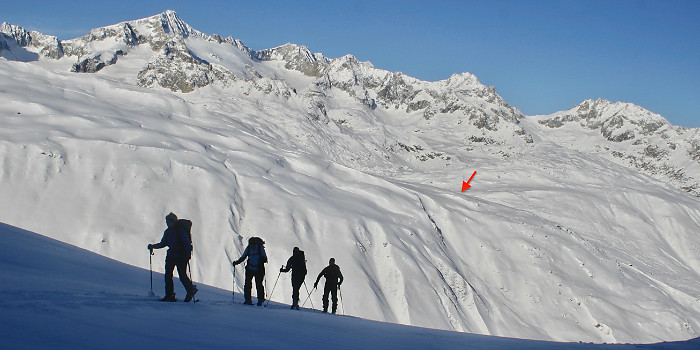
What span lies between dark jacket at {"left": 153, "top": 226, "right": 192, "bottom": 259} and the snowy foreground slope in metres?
1.12

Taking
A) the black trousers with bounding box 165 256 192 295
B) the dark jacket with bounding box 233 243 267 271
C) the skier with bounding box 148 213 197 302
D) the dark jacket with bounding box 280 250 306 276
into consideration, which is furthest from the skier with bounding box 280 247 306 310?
the skier with bounding box 148 213 197 302

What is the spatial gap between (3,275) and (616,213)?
86.8 m

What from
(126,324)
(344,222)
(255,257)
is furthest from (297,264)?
(344,222)

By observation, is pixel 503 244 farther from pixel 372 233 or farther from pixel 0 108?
pixel 0 108

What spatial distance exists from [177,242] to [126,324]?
4.02 m

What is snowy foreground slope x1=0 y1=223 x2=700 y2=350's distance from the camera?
236 inches

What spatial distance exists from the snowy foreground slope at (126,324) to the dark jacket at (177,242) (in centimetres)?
112

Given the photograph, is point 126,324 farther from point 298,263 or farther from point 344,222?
point 344,222

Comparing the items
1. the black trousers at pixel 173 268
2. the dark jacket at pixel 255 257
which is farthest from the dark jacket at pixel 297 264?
the black trousers at pixel 173 268

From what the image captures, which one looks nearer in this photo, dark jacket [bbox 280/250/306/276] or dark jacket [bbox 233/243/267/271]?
dark jacket [bbox 233/243/267/271]

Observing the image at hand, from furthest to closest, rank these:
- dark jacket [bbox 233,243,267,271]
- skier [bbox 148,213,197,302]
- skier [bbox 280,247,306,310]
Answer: skier [bbox 280,247,306,310] < dark jacket [bbox 233,243,267,271] < skier [bbox 148,213,197,302]

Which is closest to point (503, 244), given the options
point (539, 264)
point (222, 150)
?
point (539, 264)

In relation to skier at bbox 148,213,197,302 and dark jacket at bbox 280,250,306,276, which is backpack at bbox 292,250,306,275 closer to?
dark jacket at bbox 280,250,306,276

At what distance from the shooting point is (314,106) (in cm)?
12438
